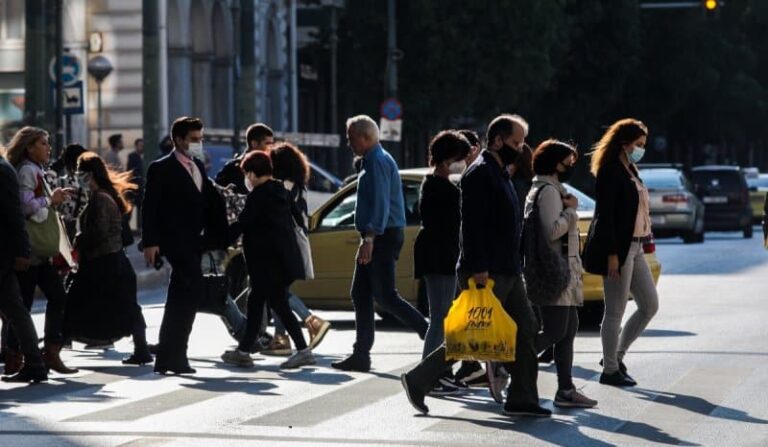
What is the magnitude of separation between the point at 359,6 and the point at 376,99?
2447mm

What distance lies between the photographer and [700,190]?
4522 centimetres

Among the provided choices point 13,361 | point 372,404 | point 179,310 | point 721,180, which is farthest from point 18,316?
point 721,180

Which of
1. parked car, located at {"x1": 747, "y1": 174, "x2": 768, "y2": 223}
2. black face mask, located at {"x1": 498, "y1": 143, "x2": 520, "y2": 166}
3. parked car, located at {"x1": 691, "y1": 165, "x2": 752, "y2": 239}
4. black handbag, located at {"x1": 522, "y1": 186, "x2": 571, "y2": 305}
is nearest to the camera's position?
black face mask, located at {"x1": 498, "y1": 143, "x2": 520, "y2": 166}

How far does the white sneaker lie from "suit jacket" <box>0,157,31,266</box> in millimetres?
2157

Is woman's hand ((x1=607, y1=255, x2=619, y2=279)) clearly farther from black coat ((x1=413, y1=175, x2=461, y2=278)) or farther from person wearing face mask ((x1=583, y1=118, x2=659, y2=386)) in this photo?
black coat ((x1=413, y1=175, x2=461, y2=278))

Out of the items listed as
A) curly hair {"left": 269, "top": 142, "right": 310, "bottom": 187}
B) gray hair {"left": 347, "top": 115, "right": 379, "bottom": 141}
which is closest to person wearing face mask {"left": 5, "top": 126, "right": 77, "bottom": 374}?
curly hair {"left": 269, "top": 142, "right": 310, "bottom": 187}

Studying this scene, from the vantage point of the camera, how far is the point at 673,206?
130ft

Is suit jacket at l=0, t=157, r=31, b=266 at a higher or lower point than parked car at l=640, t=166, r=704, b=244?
higher

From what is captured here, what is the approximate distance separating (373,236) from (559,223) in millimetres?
2257

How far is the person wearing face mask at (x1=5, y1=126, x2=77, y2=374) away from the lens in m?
14.8

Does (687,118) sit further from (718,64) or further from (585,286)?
(585,286)

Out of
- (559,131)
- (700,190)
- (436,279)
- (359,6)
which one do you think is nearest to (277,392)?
(436,279)

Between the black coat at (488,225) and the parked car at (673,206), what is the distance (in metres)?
27.8

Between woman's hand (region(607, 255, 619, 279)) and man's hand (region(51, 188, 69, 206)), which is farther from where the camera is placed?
man's hand (region(51, 188, 69, 206))
